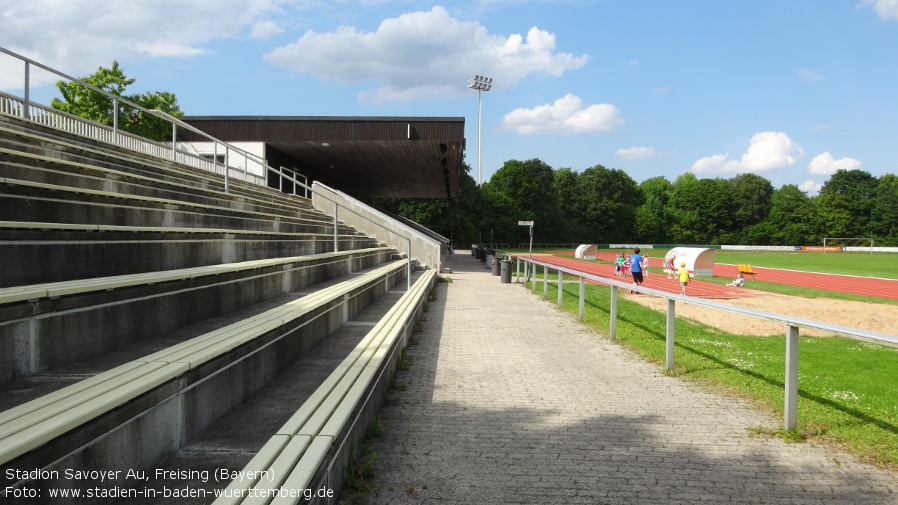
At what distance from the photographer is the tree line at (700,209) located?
89.1 m

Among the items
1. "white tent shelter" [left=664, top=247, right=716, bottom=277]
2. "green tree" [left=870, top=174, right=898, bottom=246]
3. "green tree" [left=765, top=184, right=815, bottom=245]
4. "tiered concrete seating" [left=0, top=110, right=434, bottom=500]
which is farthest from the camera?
"green tree" [left=765, top=184, right=815, bottom=245]

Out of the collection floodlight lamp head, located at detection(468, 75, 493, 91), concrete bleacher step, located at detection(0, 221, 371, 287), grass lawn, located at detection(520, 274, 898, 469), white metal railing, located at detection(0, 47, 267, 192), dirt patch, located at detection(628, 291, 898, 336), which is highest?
floodlight lamp head, located at detection(468, 75, 493, 91)

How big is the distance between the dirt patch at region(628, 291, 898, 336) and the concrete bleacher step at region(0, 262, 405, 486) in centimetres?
943

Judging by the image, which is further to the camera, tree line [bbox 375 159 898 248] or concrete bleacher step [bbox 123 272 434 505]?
tree line [bbox 375 159 898 248]

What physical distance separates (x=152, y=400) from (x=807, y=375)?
692 centimetres

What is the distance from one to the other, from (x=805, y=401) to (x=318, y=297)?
16.9 feet

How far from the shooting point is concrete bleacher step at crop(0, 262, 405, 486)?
196 centimetres

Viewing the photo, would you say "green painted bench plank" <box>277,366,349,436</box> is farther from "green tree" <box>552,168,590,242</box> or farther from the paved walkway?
"green tree" <box>552,168,590,242</box>

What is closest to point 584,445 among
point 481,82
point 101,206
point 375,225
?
point 101,206

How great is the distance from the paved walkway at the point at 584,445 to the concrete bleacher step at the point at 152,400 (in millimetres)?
1106

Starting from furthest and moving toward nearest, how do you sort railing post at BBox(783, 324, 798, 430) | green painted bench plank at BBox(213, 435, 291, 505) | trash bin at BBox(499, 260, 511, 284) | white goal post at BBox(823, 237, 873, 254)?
1. white goal post at BBox(823, 237, 873, 254)
2. trash bin at BBox(499, 260, 511, 284)
3. railing post at BBox(783, 324, 798, 430)
4. green painted bench plank at BBox(213, 435, 291, 505)

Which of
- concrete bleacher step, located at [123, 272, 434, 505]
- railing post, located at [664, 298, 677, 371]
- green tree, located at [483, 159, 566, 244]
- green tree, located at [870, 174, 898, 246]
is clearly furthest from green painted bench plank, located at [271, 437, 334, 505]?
green tree, located at [870, 174, 898, 246]

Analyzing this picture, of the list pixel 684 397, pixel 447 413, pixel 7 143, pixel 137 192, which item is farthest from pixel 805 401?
pixel 7 143

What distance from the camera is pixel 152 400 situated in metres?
2.57
